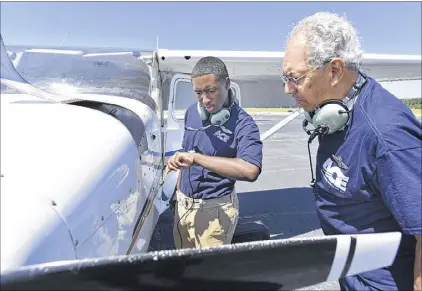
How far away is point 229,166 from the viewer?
2.21 metres

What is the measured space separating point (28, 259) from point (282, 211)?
4345mm

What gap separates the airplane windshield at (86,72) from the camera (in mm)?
2903

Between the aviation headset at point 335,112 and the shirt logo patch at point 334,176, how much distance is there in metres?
0.12

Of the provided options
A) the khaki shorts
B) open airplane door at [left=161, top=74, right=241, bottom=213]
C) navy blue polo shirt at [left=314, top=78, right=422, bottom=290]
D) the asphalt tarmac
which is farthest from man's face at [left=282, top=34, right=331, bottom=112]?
open airplane door at [left=161, top=74, right=241, bottom=213]

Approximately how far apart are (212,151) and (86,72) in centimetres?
162

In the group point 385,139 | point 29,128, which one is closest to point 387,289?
point 385,139

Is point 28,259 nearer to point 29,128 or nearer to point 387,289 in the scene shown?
point 29,128

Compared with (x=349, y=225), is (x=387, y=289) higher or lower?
lower

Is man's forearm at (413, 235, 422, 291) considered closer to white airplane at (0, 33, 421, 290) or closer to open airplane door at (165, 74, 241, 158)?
white airplane at (0, 33, 421, 290)

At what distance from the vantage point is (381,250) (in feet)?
3.34

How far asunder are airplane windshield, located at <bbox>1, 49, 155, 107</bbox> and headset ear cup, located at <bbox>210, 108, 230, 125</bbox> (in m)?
0.97

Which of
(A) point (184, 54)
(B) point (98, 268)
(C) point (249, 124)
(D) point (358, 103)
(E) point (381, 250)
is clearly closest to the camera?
(B) point (98, 268)

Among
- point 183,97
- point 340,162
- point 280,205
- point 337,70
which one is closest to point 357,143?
point 340,162

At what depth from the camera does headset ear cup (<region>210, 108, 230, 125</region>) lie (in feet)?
8.31
